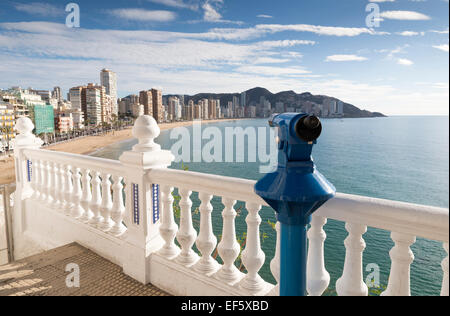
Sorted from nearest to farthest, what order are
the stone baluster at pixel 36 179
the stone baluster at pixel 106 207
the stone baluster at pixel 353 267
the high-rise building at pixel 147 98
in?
the stone baluster at pixel 353 267 → the stone baluster at pixel 106 207 → the stone baluster at pixel 36 179 → the high-rise building at pixel 147 98

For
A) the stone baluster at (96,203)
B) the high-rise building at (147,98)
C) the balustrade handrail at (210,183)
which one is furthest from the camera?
the high-rise building at (147,98)

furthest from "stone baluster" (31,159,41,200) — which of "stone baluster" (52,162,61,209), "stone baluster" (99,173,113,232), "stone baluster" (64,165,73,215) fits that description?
"stone baluster" (99,173,113,232)

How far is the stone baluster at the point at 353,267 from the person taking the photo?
1770mm

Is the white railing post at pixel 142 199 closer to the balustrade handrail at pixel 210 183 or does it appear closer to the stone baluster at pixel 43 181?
the balustrade handrail at pixel 210 183

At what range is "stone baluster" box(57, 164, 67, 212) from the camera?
4.24m

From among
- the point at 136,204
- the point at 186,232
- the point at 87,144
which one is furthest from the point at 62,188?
the point at 87,144

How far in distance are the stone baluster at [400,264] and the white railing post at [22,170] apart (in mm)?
5030

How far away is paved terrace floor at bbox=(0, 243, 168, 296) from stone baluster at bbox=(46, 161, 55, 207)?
996 mm

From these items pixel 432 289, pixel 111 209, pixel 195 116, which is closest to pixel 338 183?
pixel 432 289

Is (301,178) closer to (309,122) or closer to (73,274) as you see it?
(309,122)

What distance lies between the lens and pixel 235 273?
2494 millimetres

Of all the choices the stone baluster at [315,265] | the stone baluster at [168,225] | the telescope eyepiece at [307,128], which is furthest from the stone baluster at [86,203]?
the telescope eyepiece at [307,128]
